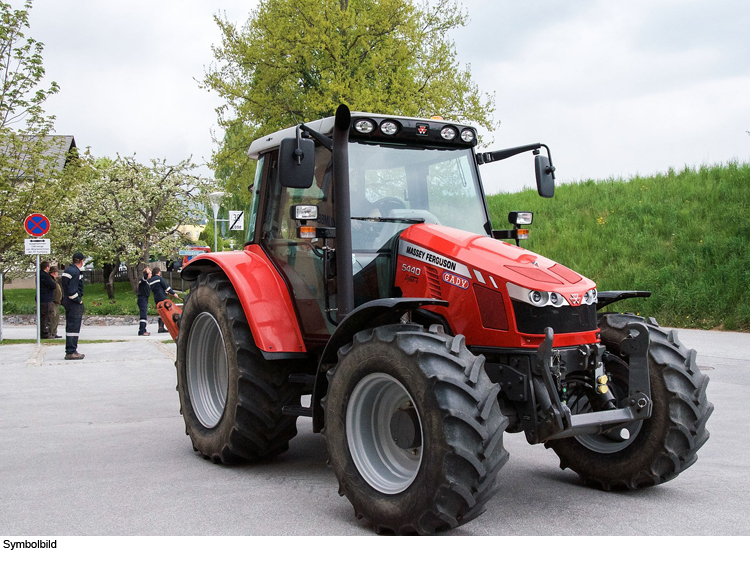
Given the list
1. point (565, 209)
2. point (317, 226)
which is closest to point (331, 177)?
point (317, 226)

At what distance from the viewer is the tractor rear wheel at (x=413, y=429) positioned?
161 inches

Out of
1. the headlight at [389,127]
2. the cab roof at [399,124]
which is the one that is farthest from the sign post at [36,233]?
the headlight at [389,127]

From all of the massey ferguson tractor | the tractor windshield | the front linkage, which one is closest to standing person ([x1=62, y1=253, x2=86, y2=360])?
the massey ferguson tractor

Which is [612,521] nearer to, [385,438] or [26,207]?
[385,438]

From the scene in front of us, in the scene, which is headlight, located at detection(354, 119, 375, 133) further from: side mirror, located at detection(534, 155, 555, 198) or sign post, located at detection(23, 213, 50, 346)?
sign post, located at detection(23, 213, 50, 346)

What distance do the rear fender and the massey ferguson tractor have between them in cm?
1

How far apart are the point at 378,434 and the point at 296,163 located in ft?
5.79

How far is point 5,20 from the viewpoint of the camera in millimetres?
20234

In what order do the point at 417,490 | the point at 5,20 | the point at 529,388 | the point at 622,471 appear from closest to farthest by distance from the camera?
the point at 417,490, the point at 529,388, the point at 622,471, the point at 5,20

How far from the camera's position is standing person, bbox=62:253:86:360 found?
596 inches

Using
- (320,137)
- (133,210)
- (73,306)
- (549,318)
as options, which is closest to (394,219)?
(320,137)

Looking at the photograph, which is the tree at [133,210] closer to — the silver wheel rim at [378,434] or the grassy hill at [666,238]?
the grassy hill at [666,238]

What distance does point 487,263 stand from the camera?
193 inches

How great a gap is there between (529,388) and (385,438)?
0.93 metres
